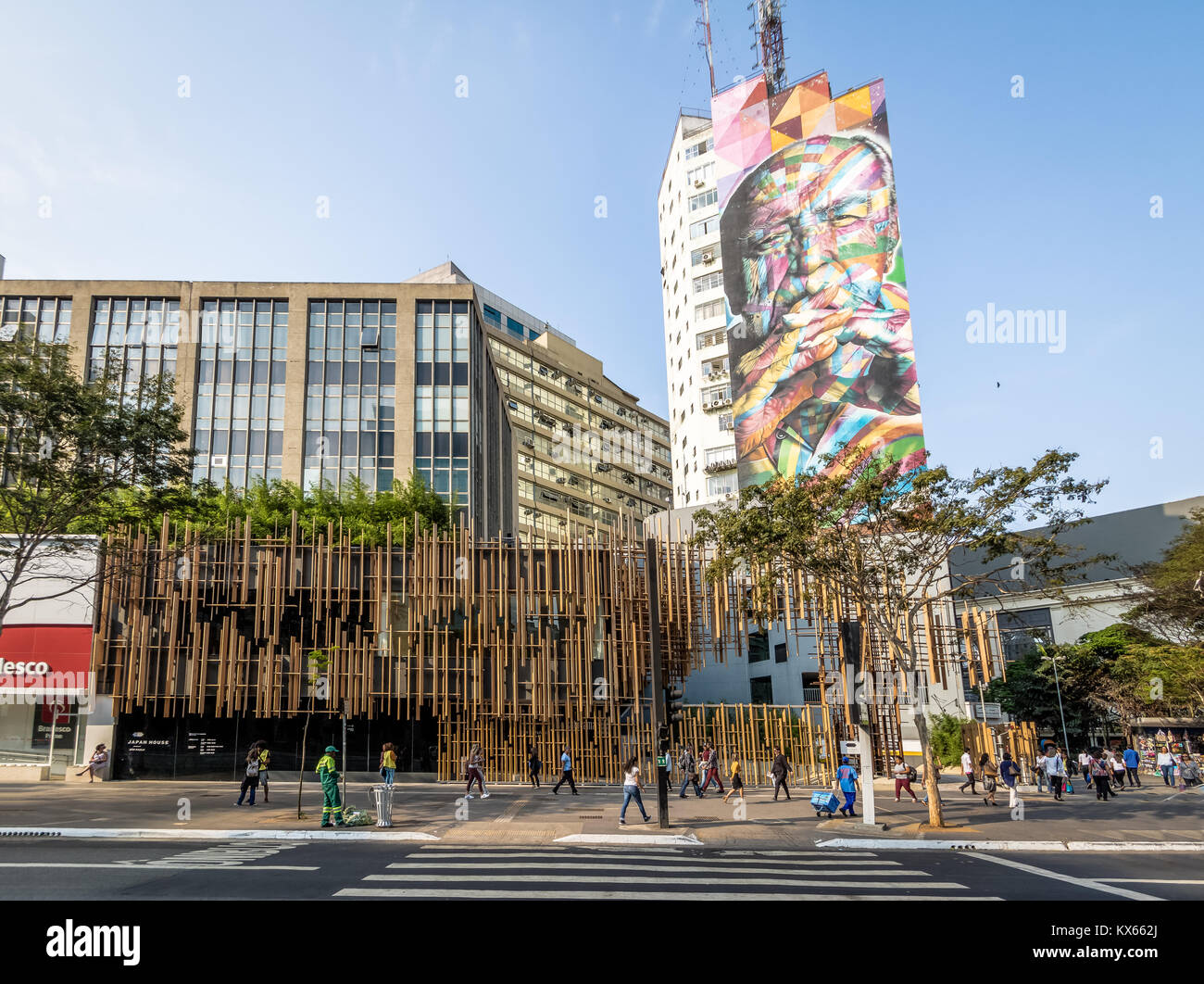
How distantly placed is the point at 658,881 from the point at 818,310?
6566 centimetres

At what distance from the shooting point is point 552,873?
44.6 ft

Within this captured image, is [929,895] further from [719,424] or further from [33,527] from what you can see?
[719,424]

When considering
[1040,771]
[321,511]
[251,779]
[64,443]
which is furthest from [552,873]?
[321,511]

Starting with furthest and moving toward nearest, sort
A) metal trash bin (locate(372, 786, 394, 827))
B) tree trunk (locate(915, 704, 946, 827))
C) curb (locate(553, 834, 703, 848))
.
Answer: tree trunk (locate(915, 704, 946, 827)) → metal trash bin (locate(372, 786, 394, 827)) → curb (locate(553, 834, 703, 848))

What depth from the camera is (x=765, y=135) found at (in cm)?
7875

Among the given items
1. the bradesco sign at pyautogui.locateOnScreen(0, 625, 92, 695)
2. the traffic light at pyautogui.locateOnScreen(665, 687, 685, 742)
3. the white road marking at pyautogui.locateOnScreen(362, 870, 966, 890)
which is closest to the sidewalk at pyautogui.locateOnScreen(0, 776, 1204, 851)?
the bradesco sign at pyautogui.locateOnScreen(0, 625, 92, 695)

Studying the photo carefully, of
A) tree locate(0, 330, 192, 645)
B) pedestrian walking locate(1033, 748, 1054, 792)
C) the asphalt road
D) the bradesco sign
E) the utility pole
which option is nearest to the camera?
the asphalt road

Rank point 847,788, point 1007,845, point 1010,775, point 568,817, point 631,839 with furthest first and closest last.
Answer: point 1010,775, point 847,788, point 568,817, point 1007,845, point 631,839

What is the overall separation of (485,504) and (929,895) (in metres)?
48.8

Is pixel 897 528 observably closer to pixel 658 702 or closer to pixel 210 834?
pixel 658 702

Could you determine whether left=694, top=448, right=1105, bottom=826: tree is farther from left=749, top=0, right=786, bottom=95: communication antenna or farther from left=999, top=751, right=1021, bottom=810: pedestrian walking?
left=749, top=0, right=786, bottom=95: communication antenna

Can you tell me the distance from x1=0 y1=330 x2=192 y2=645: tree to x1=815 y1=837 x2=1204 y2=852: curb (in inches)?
856

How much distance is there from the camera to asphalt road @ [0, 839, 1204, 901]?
11.9 m
